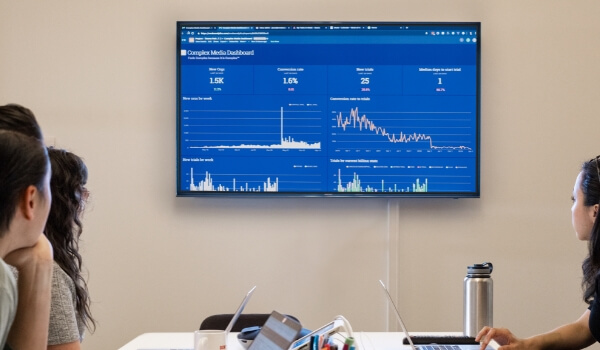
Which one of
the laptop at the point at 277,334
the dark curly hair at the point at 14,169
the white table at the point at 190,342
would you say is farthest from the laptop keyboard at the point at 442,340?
the dark curly hair at the point at 14,169

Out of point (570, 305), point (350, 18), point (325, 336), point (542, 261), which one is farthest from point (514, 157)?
point (325, 336)

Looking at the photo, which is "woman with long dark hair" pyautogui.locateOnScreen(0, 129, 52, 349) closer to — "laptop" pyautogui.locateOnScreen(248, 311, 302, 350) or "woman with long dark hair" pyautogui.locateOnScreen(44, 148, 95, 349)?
"woman with long dark hair" pyautogui.locateOnScreen(44, 148, 95, 349)

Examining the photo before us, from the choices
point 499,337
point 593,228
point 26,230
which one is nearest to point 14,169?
point 26,230

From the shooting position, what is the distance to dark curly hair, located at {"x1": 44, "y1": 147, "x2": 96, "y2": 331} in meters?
2.12

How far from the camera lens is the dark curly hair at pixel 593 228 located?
2441mm

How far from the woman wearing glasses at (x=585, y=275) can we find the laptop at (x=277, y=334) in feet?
2.22

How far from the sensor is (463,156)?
12.4 feet

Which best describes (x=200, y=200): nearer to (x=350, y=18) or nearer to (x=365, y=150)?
(x=365, y=150)

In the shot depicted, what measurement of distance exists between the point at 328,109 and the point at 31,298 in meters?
2.59

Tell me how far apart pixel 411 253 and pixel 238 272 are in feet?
2.96

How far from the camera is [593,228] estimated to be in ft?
8.04

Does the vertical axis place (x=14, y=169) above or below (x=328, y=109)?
below

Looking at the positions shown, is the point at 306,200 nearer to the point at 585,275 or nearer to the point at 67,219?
the point at 585,275

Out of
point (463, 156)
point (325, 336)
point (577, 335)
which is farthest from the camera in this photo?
point (463, 156)
